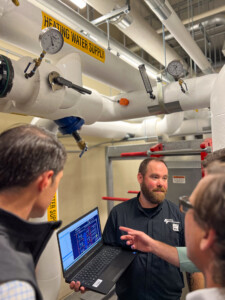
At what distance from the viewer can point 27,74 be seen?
868 millimetres

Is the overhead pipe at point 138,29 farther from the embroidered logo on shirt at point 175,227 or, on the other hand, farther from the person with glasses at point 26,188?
the embroidered logo on shirt at point 175,227

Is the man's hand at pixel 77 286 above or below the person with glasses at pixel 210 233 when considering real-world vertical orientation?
below

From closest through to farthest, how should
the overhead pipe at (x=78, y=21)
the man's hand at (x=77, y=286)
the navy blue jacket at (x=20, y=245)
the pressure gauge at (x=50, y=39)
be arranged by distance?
the navy blue jacket at (x=20, y=245), the pressure gauge at (x=50, y=39), the man's hand at (x=77, y=286), the overhead pipe at (x=78, y=21)

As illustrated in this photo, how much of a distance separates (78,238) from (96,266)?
0.18 meters

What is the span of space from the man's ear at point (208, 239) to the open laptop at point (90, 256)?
2.05ft

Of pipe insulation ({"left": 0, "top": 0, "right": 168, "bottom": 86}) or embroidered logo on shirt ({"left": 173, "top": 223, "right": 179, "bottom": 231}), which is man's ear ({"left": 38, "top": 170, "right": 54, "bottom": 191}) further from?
embroidered logo on shirt ({"left": 173, "top": 223, "right": 179, "bottom": 231})

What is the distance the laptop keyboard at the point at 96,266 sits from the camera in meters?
1.05

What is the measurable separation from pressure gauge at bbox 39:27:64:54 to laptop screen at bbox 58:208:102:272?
0.86 metres

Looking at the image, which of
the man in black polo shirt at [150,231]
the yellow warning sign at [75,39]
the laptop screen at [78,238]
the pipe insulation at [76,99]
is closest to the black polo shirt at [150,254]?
the man in black polo shirt at [150,231]

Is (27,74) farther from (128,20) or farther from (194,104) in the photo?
(194,104)

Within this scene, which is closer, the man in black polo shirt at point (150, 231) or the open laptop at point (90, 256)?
the open laptop at point (90, 256)

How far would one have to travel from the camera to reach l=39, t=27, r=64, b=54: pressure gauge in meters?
0.83

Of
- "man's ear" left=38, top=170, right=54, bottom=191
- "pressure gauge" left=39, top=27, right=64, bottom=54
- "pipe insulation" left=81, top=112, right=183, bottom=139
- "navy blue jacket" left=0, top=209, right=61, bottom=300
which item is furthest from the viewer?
"pipe insulation" left=81, top=112, right=183, bottom=139

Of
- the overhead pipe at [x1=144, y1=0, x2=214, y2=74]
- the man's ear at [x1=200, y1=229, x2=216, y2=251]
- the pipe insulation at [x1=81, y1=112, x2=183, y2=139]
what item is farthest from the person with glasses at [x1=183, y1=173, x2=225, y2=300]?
the pipe insulation at [x1=81, y1=112, x2=183, y2=139]
